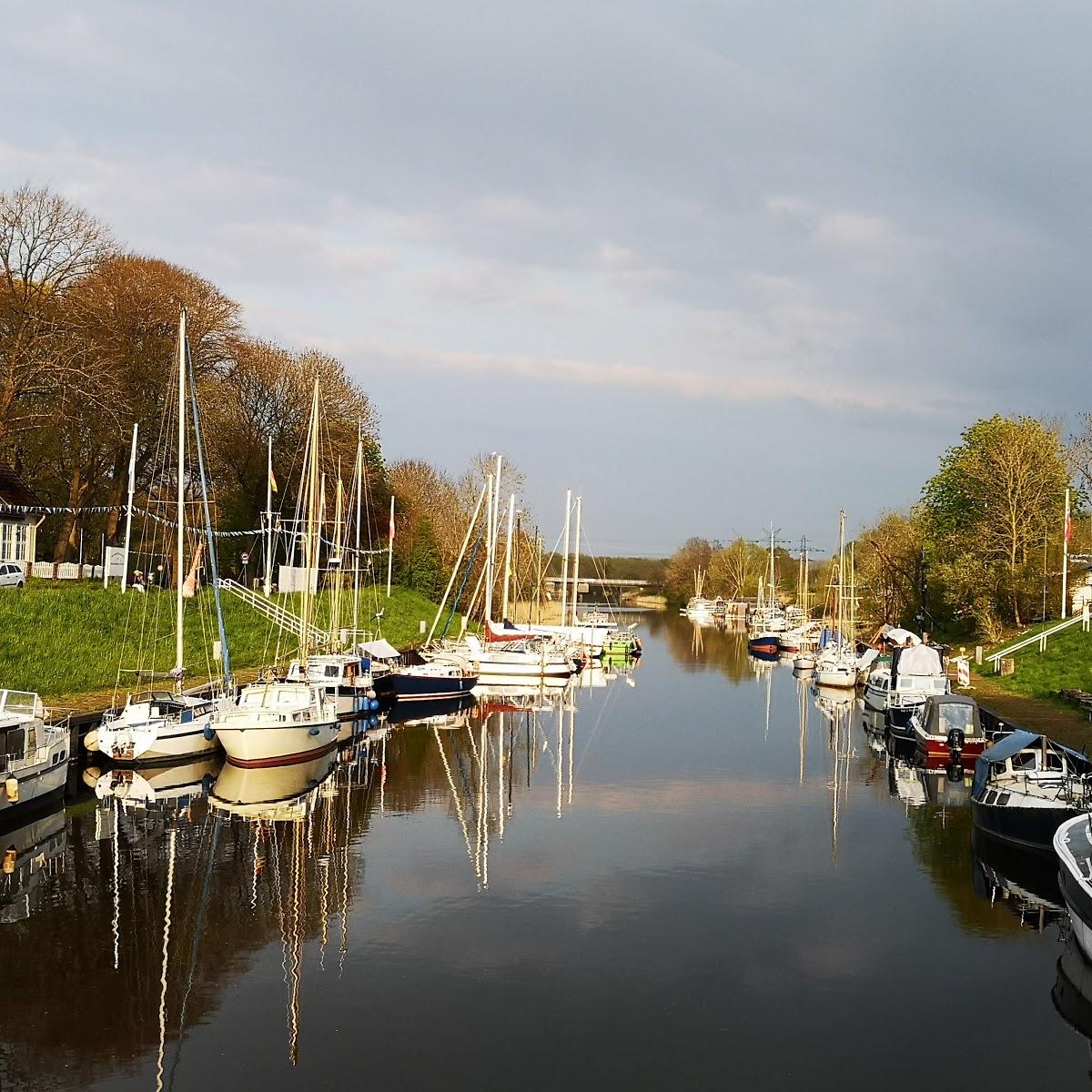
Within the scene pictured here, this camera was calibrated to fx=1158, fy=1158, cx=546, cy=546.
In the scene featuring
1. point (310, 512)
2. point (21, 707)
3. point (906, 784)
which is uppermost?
point (310, 512)

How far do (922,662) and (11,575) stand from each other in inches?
1552

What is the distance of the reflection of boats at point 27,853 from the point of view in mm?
22625

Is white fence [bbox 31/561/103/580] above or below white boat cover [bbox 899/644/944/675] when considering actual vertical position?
above

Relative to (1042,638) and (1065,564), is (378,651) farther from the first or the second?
(1065,564)

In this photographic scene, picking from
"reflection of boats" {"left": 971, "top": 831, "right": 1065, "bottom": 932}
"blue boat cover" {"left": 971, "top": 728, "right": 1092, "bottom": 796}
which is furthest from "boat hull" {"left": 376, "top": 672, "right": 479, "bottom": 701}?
"reflection of boats" {"left": 971, "top": 831, "right": 1065, "bottom": 932}

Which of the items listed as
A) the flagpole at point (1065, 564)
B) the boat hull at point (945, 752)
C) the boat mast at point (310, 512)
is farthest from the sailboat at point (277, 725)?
the flagpole at point (1065, 564)

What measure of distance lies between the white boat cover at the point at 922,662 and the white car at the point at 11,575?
37986mm

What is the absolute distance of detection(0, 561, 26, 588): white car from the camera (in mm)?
49531

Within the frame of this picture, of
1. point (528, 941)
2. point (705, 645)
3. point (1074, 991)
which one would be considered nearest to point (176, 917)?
point (528, 941)

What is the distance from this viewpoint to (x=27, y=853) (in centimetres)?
2620

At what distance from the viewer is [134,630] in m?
49.5

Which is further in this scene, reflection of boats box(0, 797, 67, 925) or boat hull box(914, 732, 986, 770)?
boat hull box(914, 732, 986, 770)

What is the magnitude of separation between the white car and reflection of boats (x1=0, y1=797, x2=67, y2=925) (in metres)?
22.0

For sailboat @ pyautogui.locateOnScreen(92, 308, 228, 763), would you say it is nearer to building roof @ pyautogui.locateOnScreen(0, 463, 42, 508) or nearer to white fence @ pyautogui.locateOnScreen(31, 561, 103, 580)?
white fence @ pyautogui.locateOnScreen(31, 561, 103, 580)
